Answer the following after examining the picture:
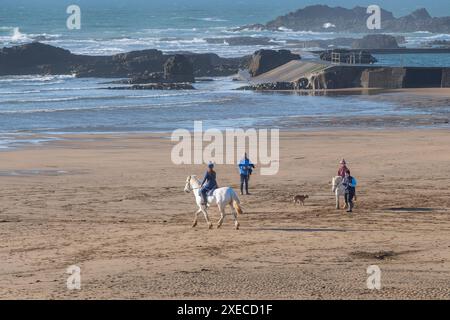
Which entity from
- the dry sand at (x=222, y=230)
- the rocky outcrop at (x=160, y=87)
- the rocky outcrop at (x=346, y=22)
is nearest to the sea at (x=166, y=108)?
the rocky outcrop at (x=160, y=87)

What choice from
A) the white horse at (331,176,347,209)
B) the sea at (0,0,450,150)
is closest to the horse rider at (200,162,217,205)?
the white horse at (331,176,347,209)

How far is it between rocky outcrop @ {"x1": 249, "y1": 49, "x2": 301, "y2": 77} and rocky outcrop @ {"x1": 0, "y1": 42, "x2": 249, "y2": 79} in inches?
167

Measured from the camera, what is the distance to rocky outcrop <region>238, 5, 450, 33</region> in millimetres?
134250

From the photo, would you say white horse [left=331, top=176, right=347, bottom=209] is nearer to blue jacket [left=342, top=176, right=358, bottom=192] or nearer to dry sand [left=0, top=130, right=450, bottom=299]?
blue jacket [left=342, top=176, right=358, bottom=192]

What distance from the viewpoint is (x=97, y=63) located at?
2677 inches

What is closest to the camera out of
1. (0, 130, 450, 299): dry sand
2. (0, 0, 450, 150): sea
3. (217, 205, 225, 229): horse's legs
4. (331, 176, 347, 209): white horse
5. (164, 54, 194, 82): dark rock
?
(0, 130, 450, 299): dry sand

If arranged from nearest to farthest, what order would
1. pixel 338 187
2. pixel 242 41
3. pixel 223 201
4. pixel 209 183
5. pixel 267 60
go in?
pixel 223 201, pixel 209 183, pixel 338 187, pixel 267 60, pixel 242 41

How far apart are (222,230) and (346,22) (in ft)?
426

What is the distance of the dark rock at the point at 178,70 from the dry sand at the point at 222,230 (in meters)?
30.0

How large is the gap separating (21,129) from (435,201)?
19.7 m

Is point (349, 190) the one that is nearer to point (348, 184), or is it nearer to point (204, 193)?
point (348, 184)

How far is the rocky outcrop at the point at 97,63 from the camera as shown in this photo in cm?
6638

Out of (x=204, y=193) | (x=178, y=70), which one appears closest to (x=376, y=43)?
(x=178, y=70)

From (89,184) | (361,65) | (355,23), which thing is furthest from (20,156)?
(355,23)
